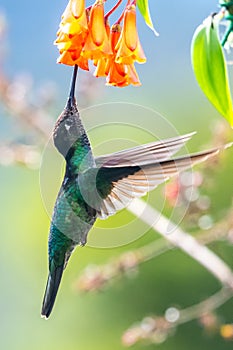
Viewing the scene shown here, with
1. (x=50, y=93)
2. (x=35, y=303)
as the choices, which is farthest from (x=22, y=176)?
(x=50, y=93)

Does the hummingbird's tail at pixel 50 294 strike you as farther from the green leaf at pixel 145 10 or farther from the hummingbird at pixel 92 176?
the green leaf at pixel 145 10

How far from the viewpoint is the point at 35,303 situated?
12.2ft

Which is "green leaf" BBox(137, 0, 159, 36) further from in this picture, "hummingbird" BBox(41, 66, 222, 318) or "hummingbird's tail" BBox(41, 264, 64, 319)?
"hummingbird's tail" BBox(41, 264, 64, 319)

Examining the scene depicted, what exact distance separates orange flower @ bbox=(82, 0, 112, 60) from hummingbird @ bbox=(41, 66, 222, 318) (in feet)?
0.07

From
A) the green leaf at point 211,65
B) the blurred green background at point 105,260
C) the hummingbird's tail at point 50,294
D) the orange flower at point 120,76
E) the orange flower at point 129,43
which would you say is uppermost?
the orange flower at point 129,43

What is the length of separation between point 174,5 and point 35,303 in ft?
5.49

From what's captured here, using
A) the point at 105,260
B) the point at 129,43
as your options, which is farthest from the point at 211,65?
the point at 105,260

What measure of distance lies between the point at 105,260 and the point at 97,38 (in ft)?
8.86

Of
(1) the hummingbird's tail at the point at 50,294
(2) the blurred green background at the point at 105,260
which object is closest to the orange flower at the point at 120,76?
(1) the hummingbird's tail at the point at 50,294

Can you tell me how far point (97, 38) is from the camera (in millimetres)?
658

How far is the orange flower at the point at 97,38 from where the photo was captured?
657 millimetres

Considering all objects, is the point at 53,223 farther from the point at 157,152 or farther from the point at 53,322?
the point at 53,322

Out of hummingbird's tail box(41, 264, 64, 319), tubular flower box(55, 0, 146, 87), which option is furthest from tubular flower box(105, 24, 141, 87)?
hummingbird's tail box(41, 264, 64, 319)

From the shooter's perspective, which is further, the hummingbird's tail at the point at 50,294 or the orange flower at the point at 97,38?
the hummingbird's tail at the point at 50,294
